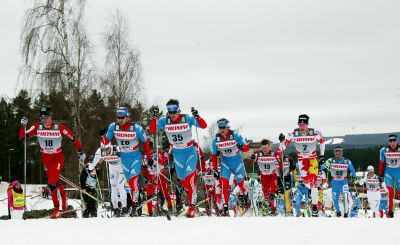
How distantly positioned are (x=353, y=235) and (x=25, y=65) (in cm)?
2121

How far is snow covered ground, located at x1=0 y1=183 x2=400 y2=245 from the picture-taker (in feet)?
20.0

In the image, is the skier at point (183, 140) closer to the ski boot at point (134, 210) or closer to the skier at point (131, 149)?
the skier at point (131, 149)

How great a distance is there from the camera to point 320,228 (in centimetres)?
665

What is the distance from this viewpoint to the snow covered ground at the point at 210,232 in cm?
610

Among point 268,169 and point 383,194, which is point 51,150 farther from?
point 383,194

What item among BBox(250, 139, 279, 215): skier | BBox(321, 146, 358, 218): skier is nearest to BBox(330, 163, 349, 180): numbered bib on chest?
BBox(321, 146, 358, 218): skier

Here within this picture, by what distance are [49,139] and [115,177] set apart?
2035 millimetres

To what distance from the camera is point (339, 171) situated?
14383 millimetres

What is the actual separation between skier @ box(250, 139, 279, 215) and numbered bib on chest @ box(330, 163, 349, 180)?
1614mm

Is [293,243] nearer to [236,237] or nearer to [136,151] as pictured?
[236,237]

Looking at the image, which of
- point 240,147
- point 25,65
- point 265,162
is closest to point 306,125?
point 240,147

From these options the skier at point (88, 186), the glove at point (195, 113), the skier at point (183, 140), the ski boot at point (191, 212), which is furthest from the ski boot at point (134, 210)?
the skier at point (88, 186)

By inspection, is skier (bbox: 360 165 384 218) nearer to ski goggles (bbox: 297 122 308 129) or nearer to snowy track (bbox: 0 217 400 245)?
ski goggles (bbox: 297 122 308 129)

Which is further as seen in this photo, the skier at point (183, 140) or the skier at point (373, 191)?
the skier at point (373, 191)
